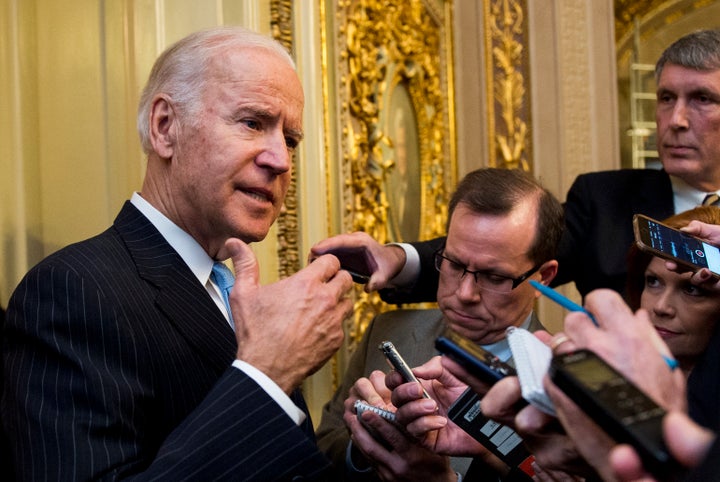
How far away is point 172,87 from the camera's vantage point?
1.69 metres

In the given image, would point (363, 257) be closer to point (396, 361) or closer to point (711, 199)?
point (396, 361)

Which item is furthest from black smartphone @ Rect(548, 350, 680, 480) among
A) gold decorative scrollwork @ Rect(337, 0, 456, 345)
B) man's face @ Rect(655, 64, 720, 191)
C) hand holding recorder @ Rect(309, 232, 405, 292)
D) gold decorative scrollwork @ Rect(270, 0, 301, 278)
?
gold decorative scrollwork @ Rect(337, 0, 456, 345)

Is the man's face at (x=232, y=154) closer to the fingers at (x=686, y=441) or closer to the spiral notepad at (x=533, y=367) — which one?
the spiral notepad at (x=533, y=367)

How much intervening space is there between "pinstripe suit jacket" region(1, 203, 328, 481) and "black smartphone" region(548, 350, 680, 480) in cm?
53

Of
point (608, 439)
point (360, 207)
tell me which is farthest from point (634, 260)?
point (608, 439)

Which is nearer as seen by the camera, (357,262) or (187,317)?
(187,317)

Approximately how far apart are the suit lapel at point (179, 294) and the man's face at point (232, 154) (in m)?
0.09

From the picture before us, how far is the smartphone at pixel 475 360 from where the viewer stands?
1117mm

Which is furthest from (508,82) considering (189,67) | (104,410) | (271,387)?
(104,410)

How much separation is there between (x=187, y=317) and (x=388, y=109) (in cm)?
205

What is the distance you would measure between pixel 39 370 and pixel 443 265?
1267 millimetres

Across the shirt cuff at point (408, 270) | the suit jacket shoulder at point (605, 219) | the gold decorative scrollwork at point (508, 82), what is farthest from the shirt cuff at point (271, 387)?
the gold decorative scrollwork at point (508, 82)

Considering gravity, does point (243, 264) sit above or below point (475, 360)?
above

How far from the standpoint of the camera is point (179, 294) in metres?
1.57
